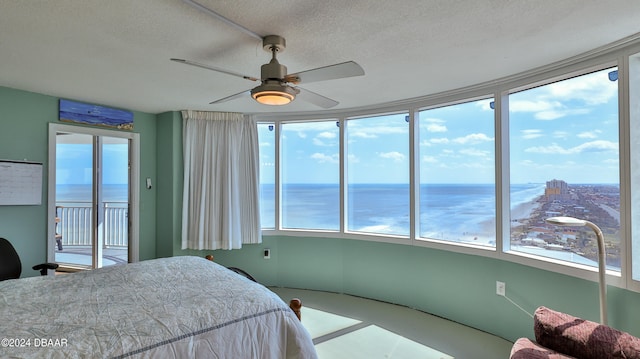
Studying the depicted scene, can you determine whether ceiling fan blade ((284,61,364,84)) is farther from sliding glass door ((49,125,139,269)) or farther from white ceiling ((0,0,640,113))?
sliding glass door ((49,125,139,269))

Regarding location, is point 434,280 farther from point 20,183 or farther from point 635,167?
point 20,183

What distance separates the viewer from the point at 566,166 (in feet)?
8.34

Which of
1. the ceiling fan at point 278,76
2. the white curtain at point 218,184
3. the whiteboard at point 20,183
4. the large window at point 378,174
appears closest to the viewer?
the ceiling fan at point 278,76

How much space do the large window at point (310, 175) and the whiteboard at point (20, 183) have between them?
265 centimetres

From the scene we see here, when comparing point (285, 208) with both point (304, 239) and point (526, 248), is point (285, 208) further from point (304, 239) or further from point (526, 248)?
point (526, 248)

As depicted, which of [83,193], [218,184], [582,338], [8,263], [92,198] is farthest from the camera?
[83,193]

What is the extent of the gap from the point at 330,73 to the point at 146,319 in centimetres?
167

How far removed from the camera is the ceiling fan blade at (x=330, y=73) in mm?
1764

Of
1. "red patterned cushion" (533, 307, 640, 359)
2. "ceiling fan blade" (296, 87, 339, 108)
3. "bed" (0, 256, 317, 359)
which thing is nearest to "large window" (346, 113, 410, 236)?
"ceiling fan blade" (296, 87, 339, 108)

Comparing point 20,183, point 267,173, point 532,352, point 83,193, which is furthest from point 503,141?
point 83,193

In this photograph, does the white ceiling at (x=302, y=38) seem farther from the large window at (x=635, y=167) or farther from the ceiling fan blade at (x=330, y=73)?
the large window at (x=635, y=167)

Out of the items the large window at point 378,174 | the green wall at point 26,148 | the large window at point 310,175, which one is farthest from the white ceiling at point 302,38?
the large window at point 310,175

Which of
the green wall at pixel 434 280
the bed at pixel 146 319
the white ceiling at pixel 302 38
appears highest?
the white ceiling at pixel 302 38

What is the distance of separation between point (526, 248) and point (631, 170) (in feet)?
3.26
